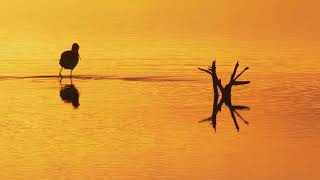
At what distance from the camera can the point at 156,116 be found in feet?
54.5

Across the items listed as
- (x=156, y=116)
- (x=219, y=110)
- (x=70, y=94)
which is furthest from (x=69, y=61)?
(x=156, y=116)

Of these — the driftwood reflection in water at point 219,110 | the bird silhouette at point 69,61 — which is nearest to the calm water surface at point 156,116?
the driftwood reflection in water at point 219,110

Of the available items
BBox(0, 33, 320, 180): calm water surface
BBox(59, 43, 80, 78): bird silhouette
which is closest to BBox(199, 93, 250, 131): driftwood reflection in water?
BBox(0, 33, 320, 180): calm water surface

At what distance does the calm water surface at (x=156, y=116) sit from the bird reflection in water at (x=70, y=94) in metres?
0.10

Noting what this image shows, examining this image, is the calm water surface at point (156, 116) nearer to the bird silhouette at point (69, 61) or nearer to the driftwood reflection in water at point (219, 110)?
the driftwood reflection in water at point (219, 110)

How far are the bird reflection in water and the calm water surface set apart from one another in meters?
0.10

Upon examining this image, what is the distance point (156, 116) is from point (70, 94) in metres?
2.80

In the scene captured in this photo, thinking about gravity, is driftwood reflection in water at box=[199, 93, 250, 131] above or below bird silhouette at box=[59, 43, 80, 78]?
below

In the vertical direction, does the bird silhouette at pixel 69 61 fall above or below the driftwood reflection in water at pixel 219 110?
above

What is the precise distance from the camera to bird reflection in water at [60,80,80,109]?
1817cm

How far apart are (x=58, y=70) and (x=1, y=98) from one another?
408 cm

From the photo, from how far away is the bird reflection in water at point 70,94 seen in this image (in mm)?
18167

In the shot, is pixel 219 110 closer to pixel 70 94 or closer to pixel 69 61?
pixel 70 94

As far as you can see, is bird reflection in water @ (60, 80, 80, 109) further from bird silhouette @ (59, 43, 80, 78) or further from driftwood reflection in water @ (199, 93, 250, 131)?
driftwood reflection in water @ (199, 93, 250, 131)
